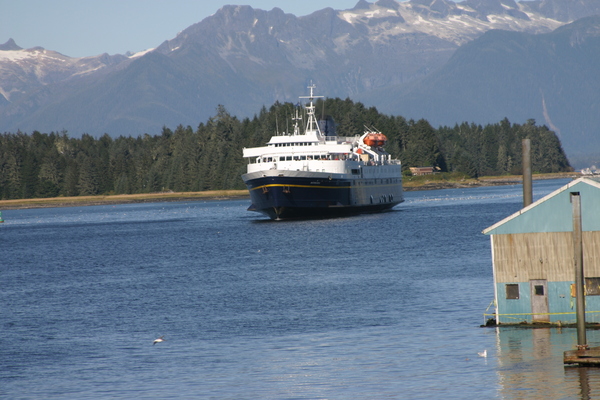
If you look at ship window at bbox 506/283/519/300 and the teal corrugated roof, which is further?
ship window at bbox 506/283/519/300

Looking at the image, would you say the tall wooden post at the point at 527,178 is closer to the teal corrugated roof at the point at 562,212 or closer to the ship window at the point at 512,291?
the teal corrugated roof at the point at 562,212

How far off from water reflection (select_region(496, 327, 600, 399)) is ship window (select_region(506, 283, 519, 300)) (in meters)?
1.23

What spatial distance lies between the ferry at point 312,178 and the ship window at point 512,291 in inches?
2289

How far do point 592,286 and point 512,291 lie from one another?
106 inches

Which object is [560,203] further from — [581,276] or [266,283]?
[266,283]

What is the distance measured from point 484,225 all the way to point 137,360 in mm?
54920

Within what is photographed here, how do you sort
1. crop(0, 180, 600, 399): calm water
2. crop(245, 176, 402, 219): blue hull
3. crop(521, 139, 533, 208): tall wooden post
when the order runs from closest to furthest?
crop(0, 180, 600, 399): calm water < crop(521, 139, 533, 208): tall wooden post < crop(245, 176, 402, 219): blue hull

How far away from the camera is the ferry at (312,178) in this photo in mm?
88750

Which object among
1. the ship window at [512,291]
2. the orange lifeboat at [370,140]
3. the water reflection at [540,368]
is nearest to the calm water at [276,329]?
the water reflection at [540,368]

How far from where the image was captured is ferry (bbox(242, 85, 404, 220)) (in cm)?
8875

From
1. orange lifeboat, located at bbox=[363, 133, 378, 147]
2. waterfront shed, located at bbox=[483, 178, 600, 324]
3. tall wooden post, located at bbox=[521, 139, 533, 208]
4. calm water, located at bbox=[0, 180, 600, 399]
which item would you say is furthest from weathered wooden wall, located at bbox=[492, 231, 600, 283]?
orange lifeboat, located at bbox=[363, 133, 378, 147]

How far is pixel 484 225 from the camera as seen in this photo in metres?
80.1

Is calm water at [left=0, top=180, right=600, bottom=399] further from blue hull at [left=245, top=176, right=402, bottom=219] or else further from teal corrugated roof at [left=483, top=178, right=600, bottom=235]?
blue hull at [left=245, top=176, right=402, bottom=219]

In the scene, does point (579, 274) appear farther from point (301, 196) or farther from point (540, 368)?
point (301, 196)
